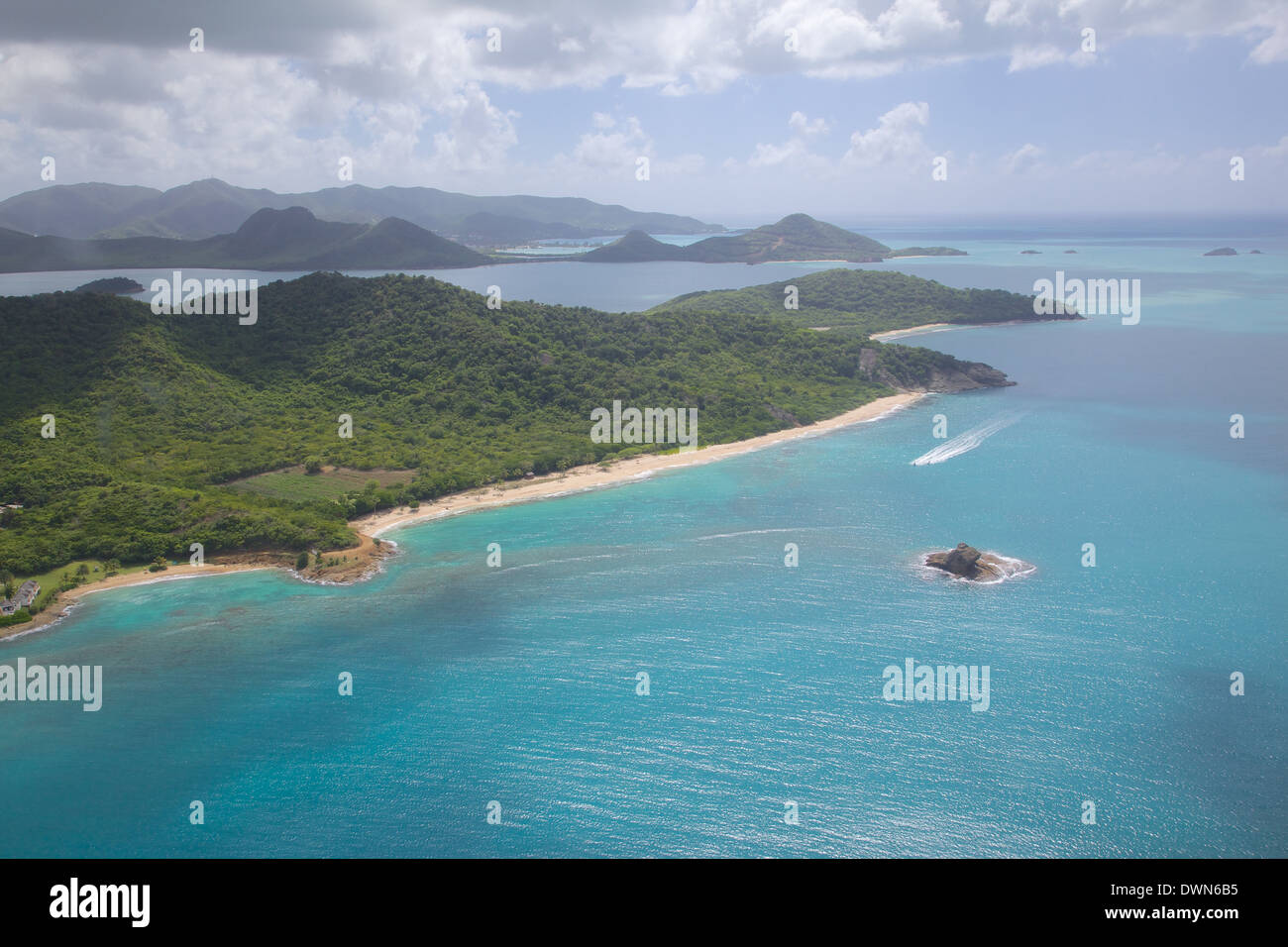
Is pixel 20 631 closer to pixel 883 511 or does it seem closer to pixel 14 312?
pixel 14 312

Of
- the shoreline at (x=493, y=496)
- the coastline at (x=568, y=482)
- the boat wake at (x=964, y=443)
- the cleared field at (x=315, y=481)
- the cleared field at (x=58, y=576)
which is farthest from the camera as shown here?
the boat wake at (x=964, y=443)

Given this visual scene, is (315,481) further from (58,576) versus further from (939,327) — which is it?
(939,327)

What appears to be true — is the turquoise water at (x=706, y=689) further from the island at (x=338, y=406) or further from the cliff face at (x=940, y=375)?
the cliff face at (x=940, y=375)

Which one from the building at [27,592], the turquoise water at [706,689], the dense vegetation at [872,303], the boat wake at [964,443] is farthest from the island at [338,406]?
the dense vegetation at [872,303]

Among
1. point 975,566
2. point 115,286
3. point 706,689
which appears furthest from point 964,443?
point 115,286

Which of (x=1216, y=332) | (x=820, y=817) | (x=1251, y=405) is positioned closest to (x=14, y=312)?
(x=820, y=817)

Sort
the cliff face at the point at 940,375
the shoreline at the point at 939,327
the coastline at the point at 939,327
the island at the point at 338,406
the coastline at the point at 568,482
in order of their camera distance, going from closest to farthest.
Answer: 1. the island at the point at 338,406
2. the coastline at the point at 568,482
3. the cliff face at the point at 940,375
4. the coastline at the point at 939,327
5. the shoreline at the point at 939,327
